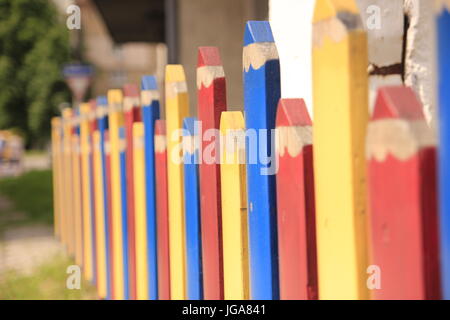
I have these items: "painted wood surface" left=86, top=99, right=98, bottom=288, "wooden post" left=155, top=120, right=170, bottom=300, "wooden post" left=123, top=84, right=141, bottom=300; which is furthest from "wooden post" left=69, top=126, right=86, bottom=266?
"wooden post" left=155, top=120, right=170, bottom=300

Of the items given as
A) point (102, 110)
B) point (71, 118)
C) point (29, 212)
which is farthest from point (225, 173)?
point (29, 212)

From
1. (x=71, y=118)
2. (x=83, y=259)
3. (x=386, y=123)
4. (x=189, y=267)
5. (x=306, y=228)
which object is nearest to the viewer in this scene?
(x=386, y=123)

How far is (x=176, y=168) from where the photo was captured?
2.03 m

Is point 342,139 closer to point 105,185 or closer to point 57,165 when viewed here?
point 105,185

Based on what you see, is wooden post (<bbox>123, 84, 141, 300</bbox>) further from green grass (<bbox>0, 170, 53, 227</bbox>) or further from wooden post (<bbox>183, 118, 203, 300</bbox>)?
green grass (<bbox>0, 170, 53, 227</bbox>)

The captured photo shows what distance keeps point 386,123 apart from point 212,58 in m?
0.81

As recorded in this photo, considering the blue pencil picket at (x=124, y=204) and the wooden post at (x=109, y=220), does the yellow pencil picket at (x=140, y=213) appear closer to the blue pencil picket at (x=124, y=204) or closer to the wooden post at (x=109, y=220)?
the blue pencil picket at (x=124, y=204)

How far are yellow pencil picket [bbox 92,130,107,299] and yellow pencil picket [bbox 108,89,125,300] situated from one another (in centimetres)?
34

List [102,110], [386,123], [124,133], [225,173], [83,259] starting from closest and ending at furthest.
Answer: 1. [386,123]
2. [225,173]
3. [124,133]
4. [102,110]
5. [83,259]

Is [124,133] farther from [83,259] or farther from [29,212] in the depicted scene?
[29,212]

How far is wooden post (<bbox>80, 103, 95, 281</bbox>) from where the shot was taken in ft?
13.0

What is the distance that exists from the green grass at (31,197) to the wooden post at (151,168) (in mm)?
5512

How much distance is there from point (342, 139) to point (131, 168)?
68.4 inches
